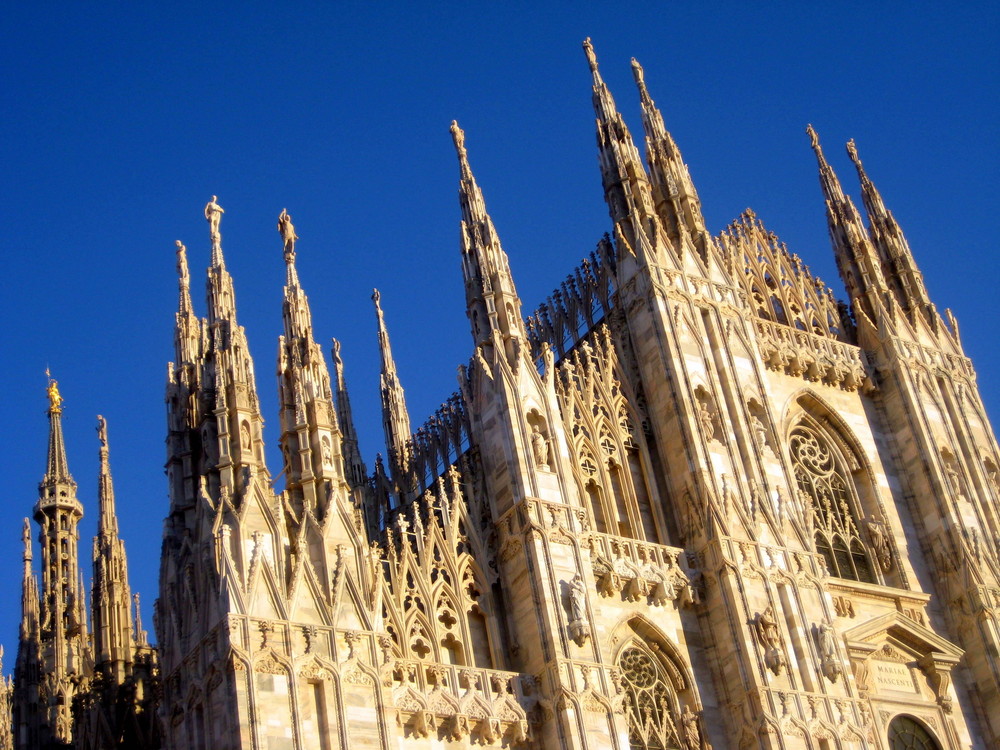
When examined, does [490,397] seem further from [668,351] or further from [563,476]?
[668,351]

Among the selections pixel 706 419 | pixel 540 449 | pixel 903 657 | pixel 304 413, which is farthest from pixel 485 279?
pixel 903 657

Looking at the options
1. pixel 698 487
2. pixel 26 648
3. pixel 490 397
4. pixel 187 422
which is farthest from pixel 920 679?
pixel 26 648

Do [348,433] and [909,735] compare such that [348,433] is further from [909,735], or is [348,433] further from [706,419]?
[909,735]

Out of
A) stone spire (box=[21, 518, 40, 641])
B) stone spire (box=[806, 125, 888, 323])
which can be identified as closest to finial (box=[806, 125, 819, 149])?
stone spire (box=[806, 125, 888, 323])

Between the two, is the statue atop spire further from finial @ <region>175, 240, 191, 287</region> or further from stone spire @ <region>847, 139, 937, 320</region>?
stone spire @ <region>847, 139, 937, 320</region>

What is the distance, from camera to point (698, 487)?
30.9 metres

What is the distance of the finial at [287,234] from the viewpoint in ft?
96.3

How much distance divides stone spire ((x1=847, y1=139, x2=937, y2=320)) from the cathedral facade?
0.12 m

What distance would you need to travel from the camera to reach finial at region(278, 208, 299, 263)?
1156 inches

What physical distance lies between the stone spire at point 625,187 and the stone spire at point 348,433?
900 cm

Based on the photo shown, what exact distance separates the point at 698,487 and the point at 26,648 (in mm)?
14671

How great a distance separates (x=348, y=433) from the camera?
40188 millimetres

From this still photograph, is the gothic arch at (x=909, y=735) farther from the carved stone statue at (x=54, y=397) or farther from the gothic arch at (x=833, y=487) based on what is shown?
the carved stone statue at (x=54, y=397)

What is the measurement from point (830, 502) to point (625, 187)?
8.48 meters
